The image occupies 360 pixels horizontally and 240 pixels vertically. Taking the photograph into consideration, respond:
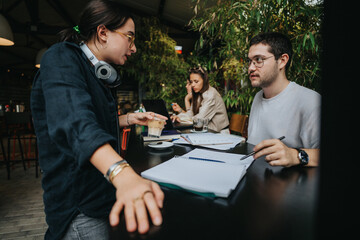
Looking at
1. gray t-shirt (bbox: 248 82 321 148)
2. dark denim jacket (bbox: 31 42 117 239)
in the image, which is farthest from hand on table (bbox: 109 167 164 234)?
gray t-shirt (bbox: 248 82 321 148)

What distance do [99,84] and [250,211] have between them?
0.76m

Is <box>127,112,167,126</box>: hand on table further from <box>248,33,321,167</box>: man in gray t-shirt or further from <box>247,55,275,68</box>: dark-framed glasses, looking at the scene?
<box>247,55,275,68</box>: dark-framed glasses

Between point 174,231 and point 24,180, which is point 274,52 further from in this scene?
point 24,180

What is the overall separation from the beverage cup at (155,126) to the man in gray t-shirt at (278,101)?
28.8 inches

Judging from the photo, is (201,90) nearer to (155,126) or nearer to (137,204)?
(155,126)

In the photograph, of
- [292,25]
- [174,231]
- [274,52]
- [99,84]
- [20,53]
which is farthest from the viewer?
[20,53]

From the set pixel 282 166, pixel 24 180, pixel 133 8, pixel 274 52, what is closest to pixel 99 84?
pixel 282 166

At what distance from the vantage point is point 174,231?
0.45 metres

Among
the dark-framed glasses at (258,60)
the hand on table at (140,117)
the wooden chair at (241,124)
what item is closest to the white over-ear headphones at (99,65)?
the hand on table at (140,117)

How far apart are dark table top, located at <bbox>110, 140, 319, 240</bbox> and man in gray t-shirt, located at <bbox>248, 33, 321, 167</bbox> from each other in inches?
29.8

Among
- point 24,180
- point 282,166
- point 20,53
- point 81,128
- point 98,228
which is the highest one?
point 20,53

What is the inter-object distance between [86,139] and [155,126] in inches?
36.1

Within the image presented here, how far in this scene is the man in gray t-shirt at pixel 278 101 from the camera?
1459 mm

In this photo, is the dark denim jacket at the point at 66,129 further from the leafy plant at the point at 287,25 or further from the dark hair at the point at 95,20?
the leafy plant at the point at 287,25
